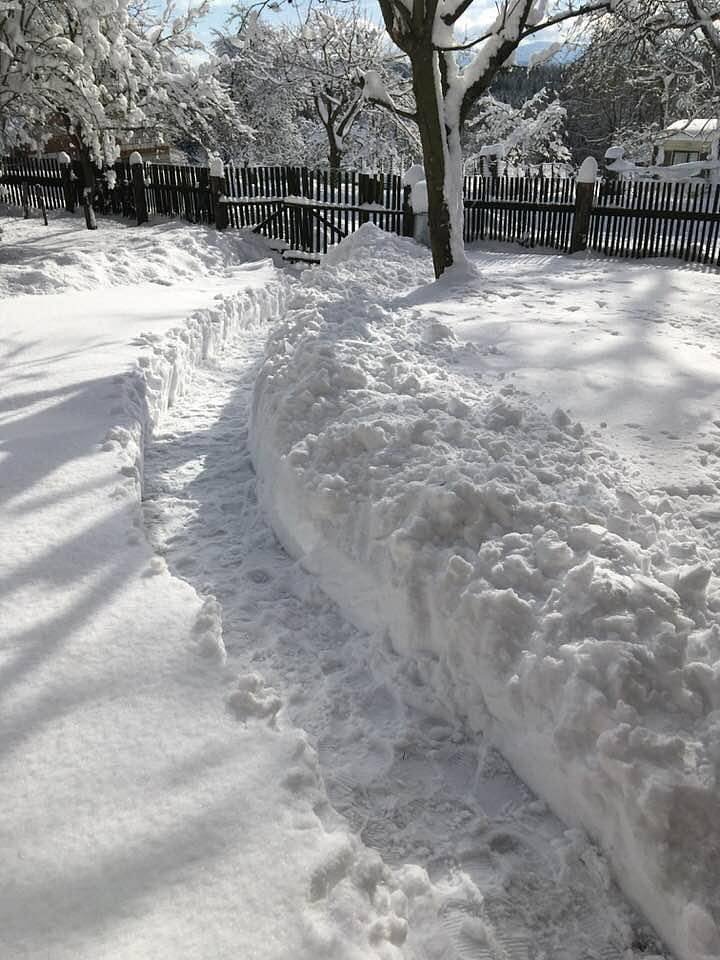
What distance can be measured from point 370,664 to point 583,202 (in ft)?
39.9

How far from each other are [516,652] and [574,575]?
0.41 metres

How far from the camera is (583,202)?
13008mm

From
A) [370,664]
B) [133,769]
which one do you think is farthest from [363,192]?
[133,769]

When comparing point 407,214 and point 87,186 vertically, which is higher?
point 87,186

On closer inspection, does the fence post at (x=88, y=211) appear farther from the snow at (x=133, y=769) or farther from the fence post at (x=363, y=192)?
the snow at (x=133, y=769)

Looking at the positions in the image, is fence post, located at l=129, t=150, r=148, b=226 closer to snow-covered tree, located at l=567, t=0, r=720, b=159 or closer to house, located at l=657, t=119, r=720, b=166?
snow-covered tree, located at l=567, t=0, r=720, b=159

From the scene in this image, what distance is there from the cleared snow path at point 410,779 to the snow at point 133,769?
167mm

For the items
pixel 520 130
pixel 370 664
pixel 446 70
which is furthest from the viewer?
pixel 520 130

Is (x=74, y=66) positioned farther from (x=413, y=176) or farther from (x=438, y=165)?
(x=438, y=165)

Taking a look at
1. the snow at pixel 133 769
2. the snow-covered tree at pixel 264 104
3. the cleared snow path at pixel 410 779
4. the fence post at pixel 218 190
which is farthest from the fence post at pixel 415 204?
the snow-covered tree at pixel 264 104

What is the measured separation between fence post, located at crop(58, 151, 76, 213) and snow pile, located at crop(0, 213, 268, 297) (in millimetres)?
635

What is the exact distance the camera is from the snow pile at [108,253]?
10023 mm

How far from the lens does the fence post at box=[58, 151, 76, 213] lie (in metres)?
16.1

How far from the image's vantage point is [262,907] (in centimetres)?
208
